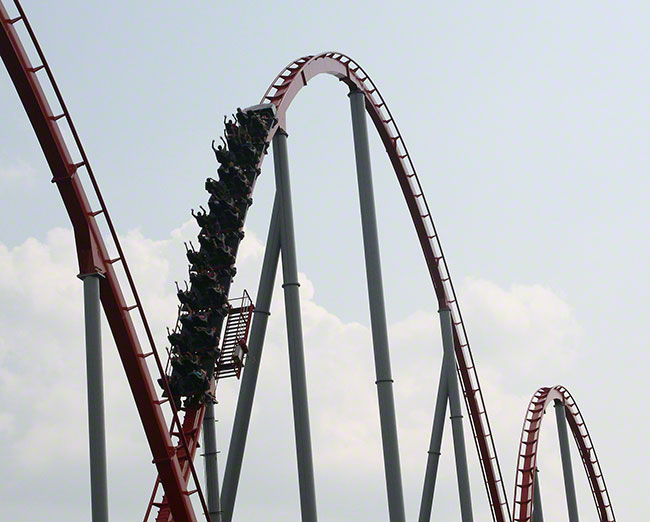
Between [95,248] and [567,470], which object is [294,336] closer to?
[95,248]

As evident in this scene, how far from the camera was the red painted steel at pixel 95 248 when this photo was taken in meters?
8.42

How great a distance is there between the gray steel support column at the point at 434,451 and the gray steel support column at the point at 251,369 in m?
5.27

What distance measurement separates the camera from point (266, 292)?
1220 cm

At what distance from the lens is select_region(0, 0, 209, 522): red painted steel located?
27.6 ft

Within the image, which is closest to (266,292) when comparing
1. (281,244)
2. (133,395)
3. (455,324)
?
(281,244)

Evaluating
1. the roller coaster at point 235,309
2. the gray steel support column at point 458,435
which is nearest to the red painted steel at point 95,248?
the roller coaster at point 235,309

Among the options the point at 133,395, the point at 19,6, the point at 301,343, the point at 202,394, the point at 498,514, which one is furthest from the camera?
the point at 498,514

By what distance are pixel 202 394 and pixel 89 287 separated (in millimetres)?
2525

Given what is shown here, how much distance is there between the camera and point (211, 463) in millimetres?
11297

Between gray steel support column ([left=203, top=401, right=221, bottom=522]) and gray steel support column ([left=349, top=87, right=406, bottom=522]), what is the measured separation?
7.14ft

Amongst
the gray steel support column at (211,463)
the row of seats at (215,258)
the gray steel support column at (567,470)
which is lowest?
the gray steel support column at (211,463)

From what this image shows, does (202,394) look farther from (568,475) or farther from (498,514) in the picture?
(568,475)

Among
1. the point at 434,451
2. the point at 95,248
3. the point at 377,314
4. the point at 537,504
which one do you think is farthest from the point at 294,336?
the point at 537,504

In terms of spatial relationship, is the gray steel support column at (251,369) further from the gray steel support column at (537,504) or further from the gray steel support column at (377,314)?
the gray steel support column at (537,504)
